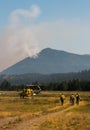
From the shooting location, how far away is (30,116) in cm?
4831

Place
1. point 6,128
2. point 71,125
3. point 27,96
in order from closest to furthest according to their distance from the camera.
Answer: point 6,128 < point 71,125 < point 27,96

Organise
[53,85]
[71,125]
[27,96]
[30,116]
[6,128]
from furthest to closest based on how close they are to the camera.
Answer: [53,85] < [27,96] < [30,116] < [71,125] < [6,128]

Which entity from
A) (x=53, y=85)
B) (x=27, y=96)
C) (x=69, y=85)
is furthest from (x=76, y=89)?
(x=27, y=96)

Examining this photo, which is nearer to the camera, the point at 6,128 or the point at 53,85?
the point at 6,128

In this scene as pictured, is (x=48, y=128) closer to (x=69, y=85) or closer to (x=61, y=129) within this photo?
(x=61, y=129)

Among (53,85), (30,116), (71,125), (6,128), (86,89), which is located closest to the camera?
(6,128)

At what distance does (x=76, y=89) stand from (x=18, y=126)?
14086 cm

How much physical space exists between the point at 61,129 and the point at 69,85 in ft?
480

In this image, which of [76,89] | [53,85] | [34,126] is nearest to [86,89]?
[76,89]

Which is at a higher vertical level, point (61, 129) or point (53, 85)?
point (53, 85)

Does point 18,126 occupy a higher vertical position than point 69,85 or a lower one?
lower

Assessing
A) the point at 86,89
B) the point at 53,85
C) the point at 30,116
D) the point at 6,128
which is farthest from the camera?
the point at 53,85

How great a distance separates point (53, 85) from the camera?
195 meters

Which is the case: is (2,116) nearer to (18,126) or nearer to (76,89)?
(18,126)
